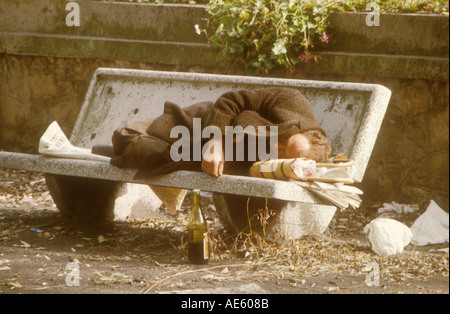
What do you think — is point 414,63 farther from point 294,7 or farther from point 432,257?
point 432,257

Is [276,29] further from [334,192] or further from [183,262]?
[183,262]

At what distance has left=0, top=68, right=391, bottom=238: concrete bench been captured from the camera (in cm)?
412

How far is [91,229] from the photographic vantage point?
5031mm

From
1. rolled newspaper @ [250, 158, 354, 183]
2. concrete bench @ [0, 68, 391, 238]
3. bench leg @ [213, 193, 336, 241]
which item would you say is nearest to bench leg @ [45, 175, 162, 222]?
concrete bench @ [0, 68, 391, 238]

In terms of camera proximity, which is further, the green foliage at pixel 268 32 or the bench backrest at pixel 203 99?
the green foliage at pixel 268 32

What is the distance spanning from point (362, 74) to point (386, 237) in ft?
5.34

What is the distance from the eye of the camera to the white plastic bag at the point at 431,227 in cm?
491

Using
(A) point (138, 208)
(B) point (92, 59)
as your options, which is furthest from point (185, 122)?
(B) point (92, 59)

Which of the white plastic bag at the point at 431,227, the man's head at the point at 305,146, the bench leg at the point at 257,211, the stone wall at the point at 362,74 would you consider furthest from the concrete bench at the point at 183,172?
the stone wall at the point at 362,74

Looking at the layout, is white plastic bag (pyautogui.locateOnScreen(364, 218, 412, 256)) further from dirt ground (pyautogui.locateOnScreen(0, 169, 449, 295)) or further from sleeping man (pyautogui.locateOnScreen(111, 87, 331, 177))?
sleeping man (pyautogui.locateOnScreen(111, 87, 331, 177))

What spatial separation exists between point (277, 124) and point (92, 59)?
2997mm

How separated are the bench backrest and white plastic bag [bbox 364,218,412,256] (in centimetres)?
36

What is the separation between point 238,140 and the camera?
13.7ft

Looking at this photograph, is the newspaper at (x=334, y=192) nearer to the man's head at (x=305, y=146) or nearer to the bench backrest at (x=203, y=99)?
the man's head at (x=305, y=146)
